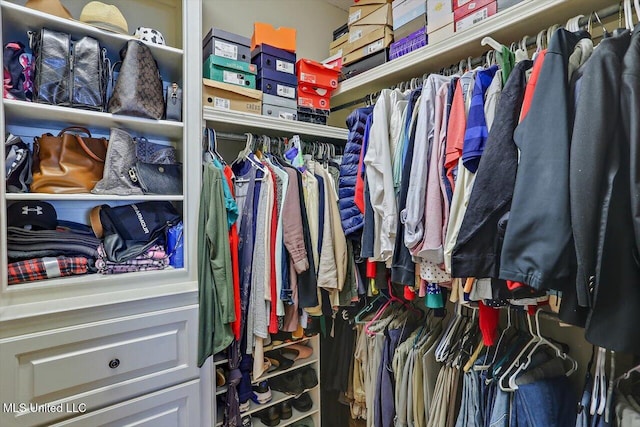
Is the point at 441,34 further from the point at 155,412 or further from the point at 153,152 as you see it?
the point at 155,412

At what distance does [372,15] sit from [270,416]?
6.85 ft

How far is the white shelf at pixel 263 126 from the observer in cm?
142

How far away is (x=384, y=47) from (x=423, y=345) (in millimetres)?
1384

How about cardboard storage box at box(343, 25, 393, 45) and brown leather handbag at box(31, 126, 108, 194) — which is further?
cardboard storage box at box(343, 25, 393, 45)

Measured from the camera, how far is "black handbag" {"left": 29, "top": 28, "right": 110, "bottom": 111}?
3.61 ft

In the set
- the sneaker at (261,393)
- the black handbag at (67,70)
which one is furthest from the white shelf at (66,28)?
the sneaker at (261,393)

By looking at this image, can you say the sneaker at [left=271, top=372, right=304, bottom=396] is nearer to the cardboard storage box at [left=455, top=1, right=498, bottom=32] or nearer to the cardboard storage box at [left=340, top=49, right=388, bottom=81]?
the cardboard storage box at [left=340, top=49, right=388, bottom=81]

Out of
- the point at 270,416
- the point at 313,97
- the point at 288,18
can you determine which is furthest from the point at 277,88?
the point at 270,416

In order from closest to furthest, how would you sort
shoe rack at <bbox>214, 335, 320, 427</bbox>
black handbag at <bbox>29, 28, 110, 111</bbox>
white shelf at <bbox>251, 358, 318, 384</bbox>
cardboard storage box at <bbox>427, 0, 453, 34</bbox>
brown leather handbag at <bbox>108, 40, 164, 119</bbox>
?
1. black handbag at <bbox>29, 28, 110, 111</bbox>
2. brown leather handbag at <bbox>108, 40, 164, 119</bbox>
3. cardboard storage box at <bbox>427, 0, 453, 34</bbox>
4. shoe rack at <bbox>214, 335, 320, 427</bbox>
5. white shelf at <bbox>251, 358, 318, 384</bbox>

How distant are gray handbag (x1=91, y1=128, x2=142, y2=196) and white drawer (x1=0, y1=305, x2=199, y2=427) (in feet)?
1.54

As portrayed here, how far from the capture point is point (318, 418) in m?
1.82

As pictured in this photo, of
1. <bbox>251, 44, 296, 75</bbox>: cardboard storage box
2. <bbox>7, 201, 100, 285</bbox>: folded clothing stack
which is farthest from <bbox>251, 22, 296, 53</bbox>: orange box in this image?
<bbox>7, 201, 100, 285</bbox>: folded clothing stack

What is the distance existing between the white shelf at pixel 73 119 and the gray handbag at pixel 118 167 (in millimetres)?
62

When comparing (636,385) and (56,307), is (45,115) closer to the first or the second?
(56,307)
